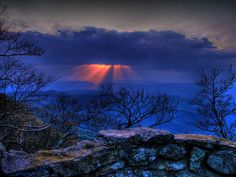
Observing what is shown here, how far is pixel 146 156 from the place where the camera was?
3895mm

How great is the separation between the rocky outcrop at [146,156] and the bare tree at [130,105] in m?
10.9

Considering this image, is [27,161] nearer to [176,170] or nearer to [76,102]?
[176,170]

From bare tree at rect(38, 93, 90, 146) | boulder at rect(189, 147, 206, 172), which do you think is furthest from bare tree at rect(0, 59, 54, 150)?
boulder at rect(189, 147, 206, 172)

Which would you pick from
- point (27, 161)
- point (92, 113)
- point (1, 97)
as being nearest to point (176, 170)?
point (27, 161)

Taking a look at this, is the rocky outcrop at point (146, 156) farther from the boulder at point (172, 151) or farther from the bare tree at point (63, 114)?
the bare tree at point (63, 114)

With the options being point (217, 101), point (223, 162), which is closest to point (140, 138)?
point (223, 162)

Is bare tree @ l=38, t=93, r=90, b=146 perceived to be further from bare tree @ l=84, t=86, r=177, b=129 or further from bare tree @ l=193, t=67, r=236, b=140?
bare tree @ l=193, t=67, r=236, b=140

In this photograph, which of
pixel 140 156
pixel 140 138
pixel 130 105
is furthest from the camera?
pixel 130 105

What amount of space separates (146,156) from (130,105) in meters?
11.8

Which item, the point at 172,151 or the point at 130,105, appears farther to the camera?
the point at 130,105

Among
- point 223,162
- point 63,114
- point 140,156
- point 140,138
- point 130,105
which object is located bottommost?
point 63,114

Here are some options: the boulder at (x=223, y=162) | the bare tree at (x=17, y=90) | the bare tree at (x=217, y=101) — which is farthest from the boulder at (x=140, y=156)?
the bare tree at (x=217, y=101)

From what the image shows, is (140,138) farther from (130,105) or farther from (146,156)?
(130,105)

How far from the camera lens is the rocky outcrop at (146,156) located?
3.66 metres
